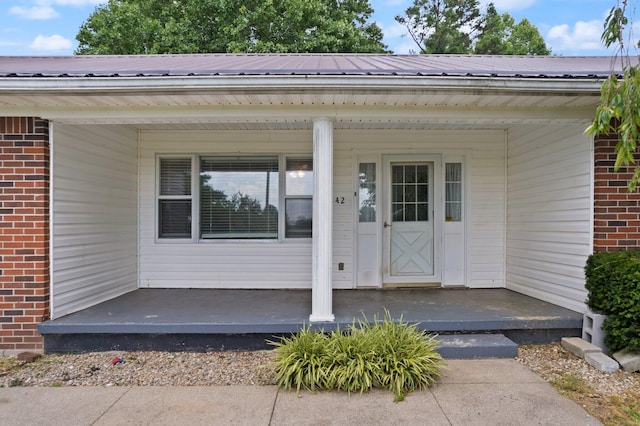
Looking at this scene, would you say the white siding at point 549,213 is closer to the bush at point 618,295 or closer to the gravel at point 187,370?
the bush at point 618,295

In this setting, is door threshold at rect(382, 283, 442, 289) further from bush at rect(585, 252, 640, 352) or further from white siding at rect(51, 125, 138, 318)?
white siding at rect(51, 125, 138, 318)

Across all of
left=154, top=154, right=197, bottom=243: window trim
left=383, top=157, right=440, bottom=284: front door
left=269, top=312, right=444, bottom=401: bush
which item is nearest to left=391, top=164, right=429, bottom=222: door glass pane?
left=383, top=157, right=440, bottom=284: front door

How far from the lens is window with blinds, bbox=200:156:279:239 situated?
231 inches

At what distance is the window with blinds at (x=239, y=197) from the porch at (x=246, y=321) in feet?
4.29

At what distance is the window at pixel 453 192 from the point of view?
585cm

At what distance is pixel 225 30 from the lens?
13.4 m

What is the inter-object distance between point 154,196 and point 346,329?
12.0 feet

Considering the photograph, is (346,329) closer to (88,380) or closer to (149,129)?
(88,380)

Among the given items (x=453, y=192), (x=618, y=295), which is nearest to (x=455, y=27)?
(x=453, y=192)

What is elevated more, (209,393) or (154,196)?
(154,196)

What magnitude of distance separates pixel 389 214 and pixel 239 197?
7.48 ft

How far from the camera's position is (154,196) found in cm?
583

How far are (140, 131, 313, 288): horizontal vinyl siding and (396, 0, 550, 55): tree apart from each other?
15505 mm

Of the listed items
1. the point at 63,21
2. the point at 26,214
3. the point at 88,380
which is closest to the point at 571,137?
the point at 88,380
